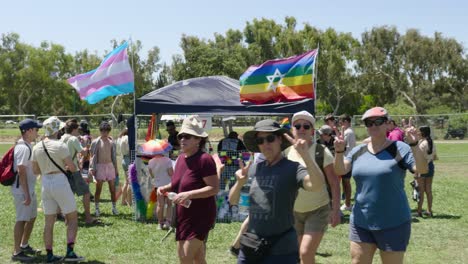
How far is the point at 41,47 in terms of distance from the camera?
73750 mm

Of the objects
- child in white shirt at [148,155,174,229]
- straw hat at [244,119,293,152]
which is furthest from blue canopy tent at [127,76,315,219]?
straw hat at [244,119,293,152]

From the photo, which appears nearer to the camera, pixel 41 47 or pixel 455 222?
pixel 455 222

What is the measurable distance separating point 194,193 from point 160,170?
14.2 ft

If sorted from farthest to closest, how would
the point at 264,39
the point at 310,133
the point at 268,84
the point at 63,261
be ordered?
the point at 264,39, the point at 268,84, the point at 63,261, the point at 310,133

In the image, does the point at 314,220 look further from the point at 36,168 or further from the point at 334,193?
the point at 36,168

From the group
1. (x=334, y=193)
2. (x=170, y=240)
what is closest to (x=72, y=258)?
(x=170, y=240)

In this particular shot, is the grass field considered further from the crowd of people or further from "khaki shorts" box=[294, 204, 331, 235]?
"khaki shorts" box=[294, 204, 331, 235]

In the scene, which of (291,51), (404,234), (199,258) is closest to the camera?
(404,234)

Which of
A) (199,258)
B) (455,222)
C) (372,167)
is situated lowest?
(455,222)

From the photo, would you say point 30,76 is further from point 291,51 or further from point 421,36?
point 421,36

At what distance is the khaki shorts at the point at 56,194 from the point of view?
6.38 m

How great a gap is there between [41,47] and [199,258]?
7431 centimetres

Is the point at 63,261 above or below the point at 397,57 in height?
below

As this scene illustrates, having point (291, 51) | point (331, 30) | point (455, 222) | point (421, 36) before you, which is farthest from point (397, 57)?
point (455, 222)
